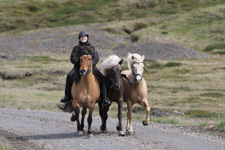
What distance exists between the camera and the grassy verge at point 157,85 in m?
32.7

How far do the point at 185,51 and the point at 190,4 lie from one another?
300 feet

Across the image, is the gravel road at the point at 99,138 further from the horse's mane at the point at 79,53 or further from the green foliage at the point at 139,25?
the green foliage at the point at 139,25

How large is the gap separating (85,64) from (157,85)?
36.4 metres

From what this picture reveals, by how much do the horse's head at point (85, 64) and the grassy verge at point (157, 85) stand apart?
16065 millimetres

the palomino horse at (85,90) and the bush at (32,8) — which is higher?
the bush at (32,8)

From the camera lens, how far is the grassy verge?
1288 inches

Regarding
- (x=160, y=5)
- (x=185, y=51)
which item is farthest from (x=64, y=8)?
(x=185, y=51)

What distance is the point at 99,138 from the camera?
14.0 metres

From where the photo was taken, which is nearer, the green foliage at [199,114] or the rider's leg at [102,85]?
the rider's leg at [102,85]

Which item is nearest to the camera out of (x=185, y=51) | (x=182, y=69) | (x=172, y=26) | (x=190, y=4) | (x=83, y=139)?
(x=83, y=139)

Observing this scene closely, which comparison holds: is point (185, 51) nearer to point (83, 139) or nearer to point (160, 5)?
point (83, 139)

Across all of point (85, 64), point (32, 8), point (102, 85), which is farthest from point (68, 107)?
point (32, 8)

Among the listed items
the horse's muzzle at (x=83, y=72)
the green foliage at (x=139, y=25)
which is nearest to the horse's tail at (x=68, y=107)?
the horse's muzzle at (x=83, y=72)

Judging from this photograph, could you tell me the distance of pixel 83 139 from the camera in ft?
44.9
